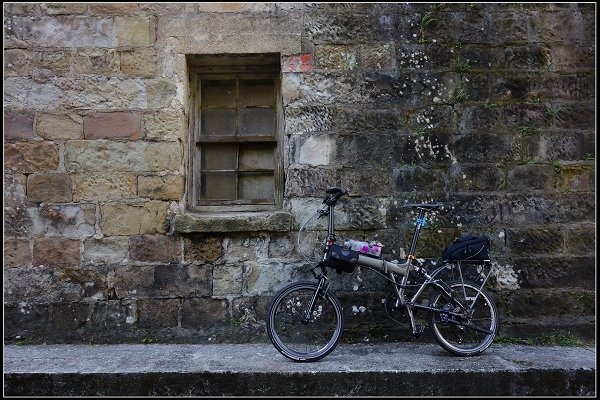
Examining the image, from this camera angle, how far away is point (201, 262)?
4.82 meters

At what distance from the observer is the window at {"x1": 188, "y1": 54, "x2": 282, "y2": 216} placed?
202 inches

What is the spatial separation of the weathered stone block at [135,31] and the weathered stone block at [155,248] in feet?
5.69

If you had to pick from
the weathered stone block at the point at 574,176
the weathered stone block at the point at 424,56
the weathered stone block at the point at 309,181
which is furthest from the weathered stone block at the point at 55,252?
the weathered stone block at the point at 574,176

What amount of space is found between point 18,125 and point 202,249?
1960mm

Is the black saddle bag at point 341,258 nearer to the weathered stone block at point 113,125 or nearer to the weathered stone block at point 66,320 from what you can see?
the weathered stone block at point 113,125

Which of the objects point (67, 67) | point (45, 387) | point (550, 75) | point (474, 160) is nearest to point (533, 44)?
point (550, 75)

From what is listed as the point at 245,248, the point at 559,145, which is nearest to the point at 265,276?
the point at 245,248

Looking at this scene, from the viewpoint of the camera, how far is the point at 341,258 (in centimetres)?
427

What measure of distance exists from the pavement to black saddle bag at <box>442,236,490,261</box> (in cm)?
81

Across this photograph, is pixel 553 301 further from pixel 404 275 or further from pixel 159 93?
pixel 159 93

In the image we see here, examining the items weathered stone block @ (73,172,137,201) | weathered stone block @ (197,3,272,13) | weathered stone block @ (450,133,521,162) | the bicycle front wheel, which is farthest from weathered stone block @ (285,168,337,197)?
weathered stone block @ (197,3,272,13)

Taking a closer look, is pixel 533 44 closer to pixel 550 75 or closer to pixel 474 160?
pixel 550 75

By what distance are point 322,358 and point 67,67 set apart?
3354 mm

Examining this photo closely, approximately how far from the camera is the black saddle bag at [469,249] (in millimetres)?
4430
